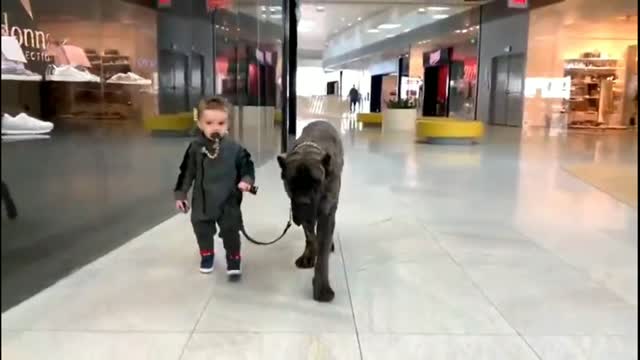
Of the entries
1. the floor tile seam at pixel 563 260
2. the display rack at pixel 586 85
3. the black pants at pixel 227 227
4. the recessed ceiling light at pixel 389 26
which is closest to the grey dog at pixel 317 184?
the black pants at pixel 227 227

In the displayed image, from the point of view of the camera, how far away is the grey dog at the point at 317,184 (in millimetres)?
3182

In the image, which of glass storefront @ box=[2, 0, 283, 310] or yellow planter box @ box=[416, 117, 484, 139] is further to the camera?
yellow planter box @ box=[416, 117, 484, 139]

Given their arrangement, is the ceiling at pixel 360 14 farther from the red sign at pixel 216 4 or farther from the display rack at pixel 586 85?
the red sign at pixel 216 4

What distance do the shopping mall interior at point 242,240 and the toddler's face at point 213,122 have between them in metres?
0.35

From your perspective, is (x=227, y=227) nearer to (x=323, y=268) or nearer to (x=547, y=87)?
(x=323, y=268)

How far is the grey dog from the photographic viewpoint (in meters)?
3.18

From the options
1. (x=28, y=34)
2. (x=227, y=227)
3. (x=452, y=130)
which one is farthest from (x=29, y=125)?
(x=452, y=130)

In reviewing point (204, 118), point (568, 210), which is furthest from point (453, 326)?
point (568, 210)

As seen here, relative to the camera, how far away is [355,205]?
22.1 ft

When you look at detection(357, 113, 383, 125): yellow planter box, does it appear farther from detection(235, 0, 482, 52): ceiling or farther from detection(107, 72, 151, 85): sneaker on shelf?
detection(107, 72, 151, 85): sneaker on shelf

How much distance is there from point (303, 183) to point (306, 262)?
4.14 feet

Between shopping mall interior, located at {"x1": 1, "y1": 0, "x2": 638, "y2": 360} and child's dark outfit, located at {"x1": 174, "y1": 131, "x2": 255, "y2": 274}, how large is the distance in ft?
0.98

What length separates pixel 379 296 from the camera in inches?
146

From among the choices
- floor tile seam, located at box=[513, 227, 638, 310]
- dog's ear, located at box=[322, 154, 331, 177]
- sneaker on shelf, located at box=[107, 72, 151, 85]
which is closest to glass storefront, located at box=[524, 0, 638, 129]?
floor tile seam, located at box=[513, 227, 638, 310]
